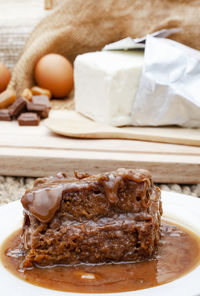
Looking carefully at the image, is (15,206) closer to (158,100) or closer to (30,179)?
(30,179)

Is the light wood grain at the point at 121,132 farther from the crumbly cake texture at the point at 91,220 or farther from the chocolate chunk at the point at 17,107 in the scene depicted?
the crumbly cake texture at the point at 91,220

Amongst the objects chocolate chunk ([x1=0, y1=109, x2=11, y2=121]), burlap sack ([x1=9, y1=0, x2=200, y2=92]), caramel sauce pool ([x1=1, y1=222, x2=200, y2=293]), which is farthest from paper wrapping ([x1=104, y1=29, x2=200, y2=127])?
caramel sauce pool ([x1=1, y1=222, x2=200, y2=293])

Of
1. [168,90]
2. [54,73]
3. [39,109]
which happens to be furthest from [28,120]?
[168,90]

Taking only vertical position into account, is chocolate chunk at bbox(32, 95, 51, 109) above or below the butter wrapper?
below

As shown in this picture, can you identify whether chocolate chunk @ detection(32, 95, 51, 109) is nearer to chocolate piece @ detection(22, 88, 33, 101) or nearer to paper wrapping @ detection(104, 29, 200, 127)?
chocolate piece @ detection(22, 88, 33, 101)

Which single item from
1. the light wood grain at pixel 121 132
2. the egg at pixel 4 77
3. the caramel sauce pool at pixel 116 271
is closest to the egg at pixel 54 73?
the egg at pixel 4 77

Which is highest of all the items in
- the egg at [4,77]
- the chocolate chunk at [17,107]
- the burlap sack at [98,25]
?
the burlap sack at [98,25]

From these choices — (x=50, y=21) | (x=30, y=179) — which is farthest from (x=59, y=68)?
(x=30, y=179)
